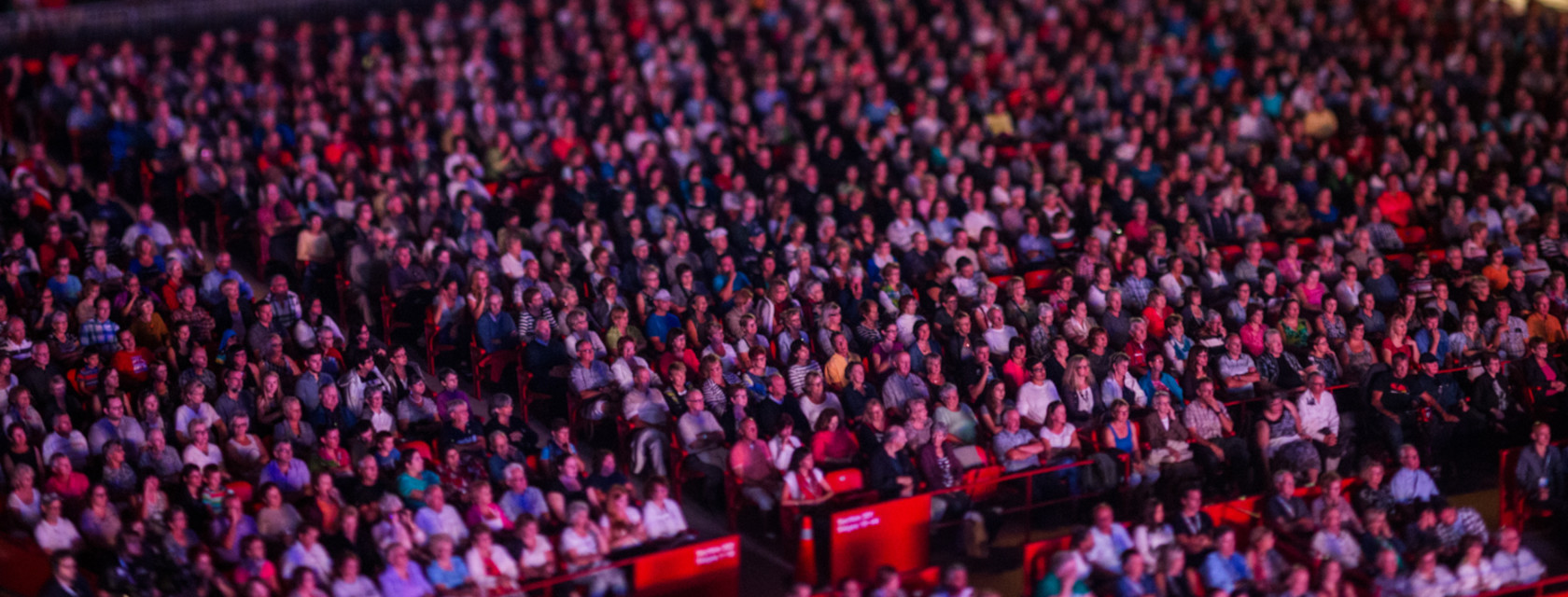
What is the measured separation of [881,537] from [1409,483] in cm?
350

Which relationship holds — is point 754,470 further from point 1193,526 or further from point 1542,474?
point 1542,474

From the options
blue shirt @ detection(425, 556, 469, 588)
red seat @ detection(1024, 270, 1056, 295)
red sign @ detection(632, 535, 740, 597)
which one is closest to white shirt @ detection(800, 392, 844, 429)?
red sign @ detection(632, 535, 740, 597)

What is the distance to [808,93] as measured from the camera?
1594 cm

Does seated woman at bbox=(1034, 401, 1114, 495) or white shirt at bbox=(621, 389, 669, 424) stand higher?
white shirt at bbox=(621, 389, 669, 424)

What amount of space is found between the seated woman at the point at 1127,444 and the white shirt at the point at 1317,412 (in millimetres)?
1235

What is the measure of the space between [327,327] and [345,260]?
124 centimetres

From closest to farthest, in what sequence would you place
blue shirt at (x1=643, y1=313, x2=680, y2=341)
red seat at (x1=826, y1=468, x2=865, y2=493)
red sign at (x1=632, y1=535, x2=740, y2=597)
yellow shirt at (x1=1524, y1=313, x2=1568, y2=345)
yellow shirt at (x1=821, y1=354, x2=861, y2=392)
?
1. red sign at (x1=632, y1=535, x2=740, y2=597)
2. red seat at (x1=826, y1=468, x2=865, y2=493)
3. yellow shirt at (x1=821, y1=354, x2=861, y2=392)
4. blue shirt at (x1=643, y1=313, x2=680, y2=341)
5. yellow shirt at (x1=1524, y1=313, x2=1568, y2=345)

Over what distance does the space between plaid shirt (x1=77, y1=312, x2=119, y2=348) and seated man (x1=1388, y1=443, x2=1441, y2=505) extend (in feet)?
28.6

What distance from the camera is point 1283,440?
1036 cm

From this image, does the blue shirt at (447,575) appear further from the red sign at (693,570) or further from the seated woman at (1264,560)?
the seated woman at (1264,560)

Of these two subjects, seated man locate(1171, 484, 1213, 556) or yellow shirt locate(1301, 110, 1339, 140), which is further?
yellow shirt locate(1301, 110, 1339, 140)

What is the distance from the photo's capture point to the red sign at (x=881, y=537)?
905 centimetres

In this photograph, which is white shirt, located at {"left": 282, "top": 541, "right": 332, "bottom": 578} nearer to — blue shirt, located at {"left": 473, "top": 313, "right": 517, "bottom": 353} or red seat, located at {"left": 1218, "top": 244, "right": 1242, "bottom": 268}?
blue shirt, located at {"left": 473, "top": 313, "right": 517, "bottom": 353}

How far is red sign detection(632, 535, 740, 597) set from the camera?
28.3ft
